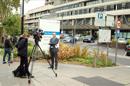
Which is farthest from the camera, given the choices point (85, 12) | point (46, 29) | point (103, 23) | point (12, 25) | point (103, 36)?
point (85, 12)

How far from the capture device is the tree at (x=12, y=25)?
30344mm

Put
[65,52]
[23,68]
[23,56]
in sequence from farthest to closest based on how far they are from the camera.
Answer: [65,52] < [23,68] < [23,56]

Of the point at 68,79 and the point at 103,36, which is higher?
the point at 103,36

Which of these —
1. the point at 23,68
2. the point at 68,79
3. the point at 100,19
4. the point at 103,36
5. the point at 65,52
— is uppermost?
the point at 100,19

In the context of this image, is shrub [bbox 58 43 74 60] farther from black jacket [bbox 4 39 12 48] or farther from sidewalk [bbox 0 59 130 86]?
sidewalk [bbox 0 59 130 86]

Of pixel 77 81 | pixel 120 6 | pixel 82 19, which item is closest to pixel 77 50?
pixel 77 81

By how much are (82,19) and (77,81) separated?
73.3m

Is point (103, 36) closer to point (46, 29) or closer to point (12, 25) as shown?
point (46, 29)

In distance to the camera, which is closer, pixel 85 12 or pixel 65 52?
pixel 65 52

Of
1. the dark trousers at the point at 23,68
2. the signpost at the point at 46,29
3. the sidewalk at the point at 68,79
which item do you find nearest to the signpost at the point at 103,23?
the signpost at the point at 46,29

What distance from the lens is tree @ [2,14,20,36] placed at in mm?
30344

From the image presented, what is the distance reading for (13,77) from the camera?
10867mm

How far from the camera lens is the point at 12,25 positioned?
1213 inches

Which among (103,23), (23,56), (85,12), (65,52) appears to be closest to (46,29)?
(65,52)
